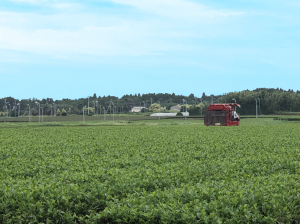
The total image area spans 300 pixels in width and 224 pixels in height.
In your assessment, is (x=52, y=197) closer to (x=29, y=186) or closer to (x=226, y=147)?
(x=29, y=186)

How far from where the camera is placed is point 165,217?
6672mm

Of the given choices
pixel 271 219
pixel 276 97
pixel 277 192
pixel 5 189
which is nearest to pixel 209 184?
pixel 277 192

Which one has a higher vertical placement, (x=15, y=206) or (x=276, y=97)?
(x=276, y=97)

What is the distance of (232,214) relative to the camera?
6754 millimetres

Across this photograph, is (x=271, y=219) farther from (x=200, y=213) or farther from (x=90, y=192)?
(x=90, y=192)

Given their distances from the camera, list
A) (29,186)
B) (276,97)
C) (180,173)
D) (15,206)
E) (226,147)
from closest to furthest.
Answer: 1. (15,206)
2. (29,186)
3. (180,173)
4. (226,147)
5. (276,97)

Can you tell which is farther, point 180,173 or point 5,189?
point 180,173

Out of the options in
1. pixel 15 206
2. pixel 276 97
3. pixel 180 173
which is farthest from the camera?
pixel 276 97

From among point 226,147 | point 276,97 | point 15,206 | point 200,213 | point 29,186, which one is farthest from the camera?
point 276,97

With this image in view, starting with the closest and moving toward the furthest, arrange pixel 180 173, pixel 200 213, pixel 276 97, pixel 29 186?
pixel 200 213, pixel 29 186, pixel 180 173, pixel 276 97

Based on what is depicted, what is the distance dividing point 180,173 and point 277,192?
9.70 feet

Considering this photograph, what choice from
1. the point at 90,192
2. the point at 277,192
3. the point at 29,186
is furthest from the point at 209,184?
the point at 29,186

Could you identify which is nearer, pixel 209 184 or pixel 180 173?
pixel 209 184

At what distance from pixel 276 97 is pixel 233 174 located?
397 feet
